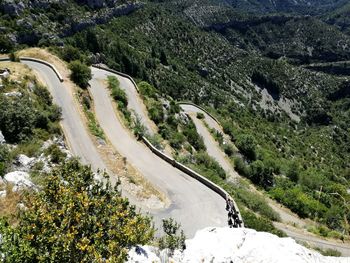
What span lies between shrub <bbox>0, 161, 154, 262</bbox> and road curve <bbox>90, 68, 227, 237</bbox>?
9.75 meters

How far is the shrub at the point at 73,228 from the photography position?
10.0m

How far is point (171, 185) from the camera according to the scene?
2708 cm

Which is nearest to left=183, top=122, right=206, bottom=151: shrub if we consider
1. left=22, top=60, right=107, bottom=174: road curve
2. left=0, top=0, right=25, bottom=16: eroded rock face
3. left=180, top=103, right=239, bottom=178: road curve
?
left=180, top=103, right=239, bottom=178: road curve

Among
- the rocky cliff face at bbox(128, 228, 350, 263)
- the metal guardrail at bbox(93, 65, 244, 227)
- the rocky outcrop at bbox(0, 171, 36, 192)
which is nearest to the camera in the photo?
the rocky cliff face at bbox(128, 228, 350, 263)

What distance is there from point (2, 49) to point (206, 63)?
77.0 metres

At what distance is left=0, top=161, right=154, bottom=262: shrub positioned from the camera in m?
10.0

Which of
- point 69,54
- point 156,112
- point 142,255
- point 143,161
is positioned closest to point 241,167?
point 156,112

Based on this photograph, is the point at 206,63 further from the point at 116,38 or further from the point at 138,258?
the point at 138,258

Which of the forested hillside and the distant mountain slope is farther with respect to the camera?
the distant mountain slope

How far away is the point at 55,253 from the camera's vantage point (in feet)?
32.5

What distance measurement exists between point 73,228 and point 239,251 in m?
5.62

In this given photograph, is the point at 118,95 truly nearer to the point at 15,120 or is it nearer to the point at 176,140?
the point at 176,140

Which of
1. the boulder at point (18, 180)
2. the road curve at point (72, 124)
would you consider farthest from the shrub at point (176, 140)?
the boulder at point (18, 180)

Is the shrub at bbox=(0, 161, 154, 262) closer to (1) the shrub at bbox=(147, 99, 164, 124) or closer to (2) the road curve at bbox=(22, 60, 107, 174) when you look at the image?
(2) the road curve at bbox=(22, 60, 107, 174)
